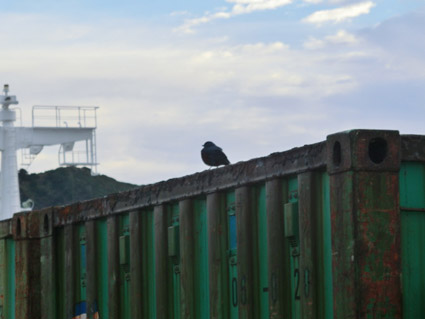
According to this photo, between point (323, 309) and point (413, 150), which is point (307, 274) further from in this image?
point (413, 150)

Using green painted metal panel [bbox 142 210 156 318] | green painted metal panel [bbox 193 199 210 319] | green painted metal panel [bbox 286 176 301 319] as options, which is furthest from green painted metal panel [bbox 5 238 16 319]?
green painted metal panel [bbox 286 176 301 319]

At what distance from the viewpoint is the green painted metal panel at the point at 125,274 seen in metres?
9.34

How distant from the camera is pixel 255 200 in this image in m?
A: 7.44

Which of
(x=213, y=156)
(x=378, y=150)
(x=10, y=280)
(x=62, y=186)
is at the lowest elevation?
(x=10, y=280)

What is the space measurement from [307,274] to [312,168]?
0.60 m

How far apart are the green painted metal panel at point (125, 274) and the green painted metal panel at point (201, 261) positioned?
1198 millimetres

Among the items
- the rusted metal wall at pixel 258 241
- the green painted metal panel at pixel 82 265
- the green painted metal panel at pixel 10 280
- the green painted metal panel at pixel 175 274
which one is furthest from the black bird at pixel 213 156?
the green painted metal panel at pixel 10 280

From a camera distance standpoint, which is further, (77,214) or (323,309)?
(77,214)

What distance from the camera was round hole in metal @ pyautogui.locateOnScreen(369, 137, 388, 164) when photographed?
631 cm

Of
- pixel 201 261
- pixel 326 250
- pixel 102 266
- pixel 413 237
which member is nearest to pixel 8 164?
pixel 102 266

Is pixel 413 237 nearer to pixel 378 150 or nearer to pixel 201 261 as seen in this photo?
pixel 378 150

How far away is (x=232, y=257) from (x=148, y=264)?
4.86ft

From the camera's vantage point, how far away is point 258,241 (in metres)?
7.39

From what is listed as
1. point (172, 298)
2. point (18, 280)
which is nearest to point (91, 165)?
point (18, 280)
